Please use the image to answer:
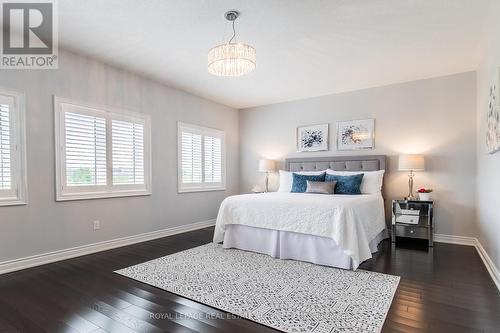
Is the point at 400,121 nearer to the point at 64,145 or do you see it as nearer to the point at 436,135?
the point at 436,135

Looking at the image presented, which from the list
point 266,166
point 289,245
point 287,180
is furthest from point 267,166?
point 289,245

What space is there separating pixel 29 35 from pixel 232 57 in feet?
8.07

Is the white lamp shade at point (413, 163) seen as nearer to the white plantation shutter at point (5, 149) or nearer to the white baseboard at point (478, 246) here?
the white baseboard at point (478, 246)

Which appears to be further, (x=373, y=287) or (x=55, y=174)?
(x=55, y=174)

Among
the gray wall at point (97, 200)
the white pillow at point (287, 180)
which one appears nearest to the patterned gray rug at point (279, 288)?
the gray wall at point (97, 200)

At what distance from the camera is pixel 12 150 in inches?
123

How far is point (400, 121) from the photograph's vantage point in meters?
4.74

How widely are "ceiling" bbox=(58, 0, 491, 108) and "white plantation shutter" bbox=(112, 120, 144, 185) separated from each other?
896 millimetres

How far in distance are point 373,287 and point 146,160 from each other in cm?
368

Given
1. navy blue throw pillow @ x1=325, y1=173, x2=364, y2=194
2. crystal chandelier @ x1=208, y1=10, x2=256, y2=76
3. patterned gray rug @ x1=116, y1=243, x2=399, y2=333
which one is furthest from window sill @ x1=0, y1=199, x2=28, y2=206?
navy blue throw pillow @ x1=325, y1=173, x2=364, y2=194

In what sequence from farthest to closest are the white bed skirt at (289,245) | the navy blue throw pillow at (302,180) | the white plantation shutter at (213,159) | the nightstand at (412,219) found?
the white plantation shutter at (213,159), the navy blue throw pillow at (302,180), the nightstand at (412,219), the white bed skirt at (289,245)

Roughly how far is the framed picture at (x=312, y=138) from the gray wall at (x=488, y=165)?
233 centimetres

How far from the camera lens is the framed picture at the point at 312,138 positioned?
17.9 feet

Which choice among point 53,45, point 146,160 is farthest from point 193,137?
point 53,45
